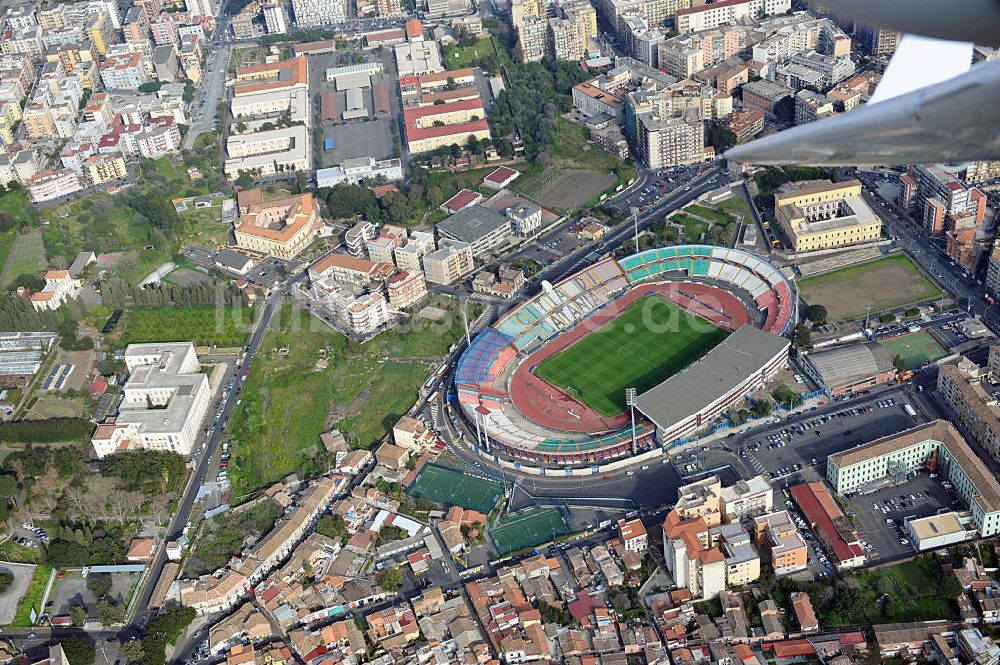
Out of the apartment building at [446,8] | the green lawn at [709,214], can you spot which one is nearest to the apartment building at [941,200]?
the green lawn at [709,214]

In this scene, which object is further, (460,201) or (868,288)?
(460,201)

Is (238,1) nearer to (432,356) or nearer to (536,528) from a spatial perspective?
(432,356)

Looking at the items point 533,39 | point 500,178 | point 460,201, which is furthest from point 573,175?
point 533,39

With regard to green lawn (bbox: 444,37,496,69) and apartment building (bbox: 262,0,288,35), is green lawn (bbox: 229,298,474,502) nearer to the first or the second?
green lawn (bbox: 444,37,496,69)

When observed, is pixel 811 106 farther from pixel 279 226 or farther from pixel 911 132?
pixel 911 132

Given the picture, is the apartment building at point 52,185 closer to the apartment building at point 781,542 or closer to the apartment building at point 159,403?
the apartment building at point 159,403
